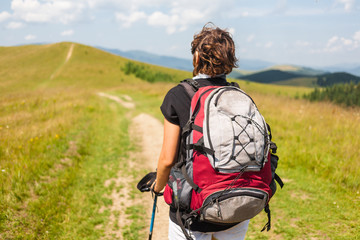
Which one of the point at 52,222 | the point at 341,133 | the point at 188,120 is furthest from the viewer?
the point at 341,133

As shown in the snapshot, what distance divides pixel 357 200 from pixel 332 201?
390mm

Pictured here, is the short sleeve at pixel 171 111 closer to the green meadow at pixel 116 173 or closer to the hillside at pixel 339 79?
the green meadow at pixel 116 173

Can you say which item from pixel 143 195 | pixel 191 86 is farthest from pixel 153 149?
pixel 191 86

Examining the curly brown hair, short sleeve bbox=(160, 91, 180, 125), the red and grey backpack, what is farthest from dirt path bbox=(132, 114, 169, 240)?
the curly brown hair

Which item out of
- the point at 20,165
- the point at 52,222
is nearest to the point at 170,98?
the point at 52,222

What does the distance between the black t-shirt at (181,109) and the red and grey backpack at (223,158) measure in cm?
7

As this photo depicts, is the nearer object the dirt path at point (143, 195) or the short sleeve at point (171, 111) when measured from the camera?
the short sleeve at point (171, 111)

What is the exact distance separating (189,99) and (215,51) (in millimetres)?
380

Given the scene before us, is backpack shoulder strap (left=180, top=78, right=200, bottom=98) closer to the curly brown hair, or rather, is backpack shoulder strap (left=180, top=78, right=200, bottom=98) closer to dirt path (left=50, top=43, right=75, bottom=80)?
the curly brown hair

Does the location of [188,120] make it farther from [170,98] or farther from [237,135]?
[237,135]

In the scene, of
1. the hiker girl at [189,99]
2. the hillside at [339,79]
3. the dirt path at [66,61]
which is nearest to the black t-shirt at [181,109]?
the hiker girl at [189,99]

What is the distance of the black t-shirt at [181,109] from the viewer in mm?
1759

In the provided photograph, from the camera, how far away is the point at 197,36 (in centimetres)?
189

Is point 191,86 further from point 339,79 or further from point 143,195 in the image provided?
point 339,79
